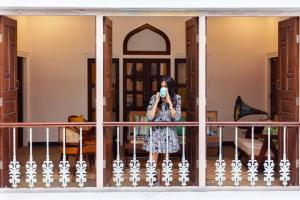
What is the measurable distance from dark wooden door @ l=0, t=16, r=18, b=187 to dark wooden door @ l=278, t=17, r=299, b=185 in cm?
365

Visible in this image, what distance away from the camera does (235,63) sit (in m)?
12.0

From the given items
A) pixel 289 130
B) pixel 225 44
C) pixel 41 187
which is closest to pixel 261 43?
pixel 225 44

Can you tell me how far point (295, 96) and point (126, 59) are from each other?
4.98 meters

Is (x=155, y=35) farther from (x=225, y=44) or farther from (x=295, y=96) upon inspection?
(x=295, y=96)

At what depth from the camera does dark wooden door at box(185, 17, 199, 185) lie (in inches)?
299

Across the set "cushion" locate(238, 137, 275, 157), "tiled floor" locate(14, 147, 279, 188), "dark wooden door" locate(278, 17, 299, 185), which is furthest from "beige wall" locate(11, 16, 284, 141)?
"dark wooden door" locate(278, 17, 299, 185)

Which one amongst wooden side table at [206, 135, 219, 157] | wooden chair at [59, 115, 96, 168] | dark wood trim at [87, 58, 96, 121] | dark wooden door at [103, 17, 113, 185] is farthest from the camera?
dark wood trim at [87, 58, 96, 121]

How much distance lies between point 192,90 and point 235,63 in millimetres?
4306

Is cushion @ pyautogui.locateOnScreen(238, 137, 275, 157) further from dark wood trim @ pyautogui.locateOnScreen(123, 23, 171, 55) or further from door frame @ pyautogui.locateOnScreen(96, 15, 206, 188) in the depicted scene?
dark wood trim @ pyautogui.locateOnScreen(123, 23, 171, 55)

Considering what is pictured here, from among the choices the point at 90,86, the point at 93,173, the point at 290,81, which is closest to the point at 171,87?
the point at 290,81

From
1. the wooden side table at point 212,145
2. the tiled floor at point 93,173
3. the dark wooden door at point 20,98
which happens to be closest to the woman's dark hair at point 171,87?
the tiled floor at point 93,173

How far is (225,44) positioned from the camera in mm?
11922

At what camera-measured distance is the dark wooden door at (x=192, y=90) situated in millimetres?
7605

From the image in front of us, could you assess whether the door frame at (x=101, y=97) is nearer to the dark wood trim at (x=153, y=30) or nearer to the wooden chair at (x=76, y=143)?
the wooden chair at (x=76, y=143)
